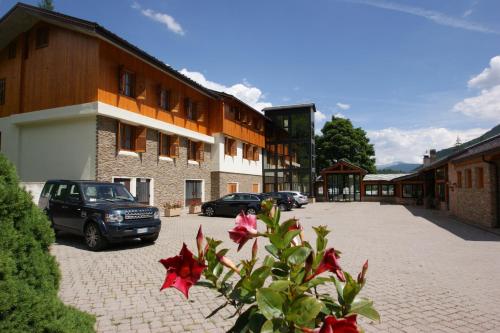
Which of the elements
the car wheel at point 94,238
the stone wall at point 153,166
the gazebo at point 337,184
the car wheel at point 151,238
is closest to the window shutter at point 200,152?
the stone wall at point 153,166

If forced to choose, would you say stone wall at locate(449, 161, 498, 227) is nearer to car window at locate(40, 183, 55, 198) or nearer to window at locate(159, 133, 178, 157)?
window at locate(159, 133, 178, 157)

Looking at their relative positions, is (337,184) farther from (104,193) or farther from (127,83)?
(104,193)

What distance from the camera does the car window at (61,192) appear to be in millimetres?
10245

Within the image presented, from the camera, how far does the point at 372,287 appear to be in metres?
5.98

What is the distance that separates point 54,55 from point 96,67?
333 centimetres

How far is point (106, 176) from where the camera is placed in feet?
51.3

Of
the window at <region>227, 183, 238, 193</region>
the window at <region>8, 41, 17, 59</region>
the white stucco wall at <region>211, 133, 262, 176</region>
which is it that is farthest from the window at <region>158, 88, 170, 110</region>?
the window at <region>227, 183, 238, 193</region>

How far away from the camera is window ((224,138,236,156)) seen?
90.9 feet

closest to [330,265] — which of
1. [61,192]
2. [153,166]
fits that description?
[61,192]

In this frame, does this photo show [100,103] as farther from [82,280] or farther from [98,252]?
[82,280]

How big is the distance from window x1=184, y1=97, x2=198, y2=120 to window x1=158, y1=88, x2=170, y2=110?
210 centimetres

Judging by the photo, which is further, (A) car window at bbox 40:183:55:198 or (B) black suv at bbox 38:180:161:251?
(A) car window at bbox 40:183:55:198

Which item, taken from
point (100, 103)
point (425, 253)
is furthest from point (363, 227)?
point (100, 103)

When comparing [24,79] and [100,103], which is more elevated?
[24,79]
